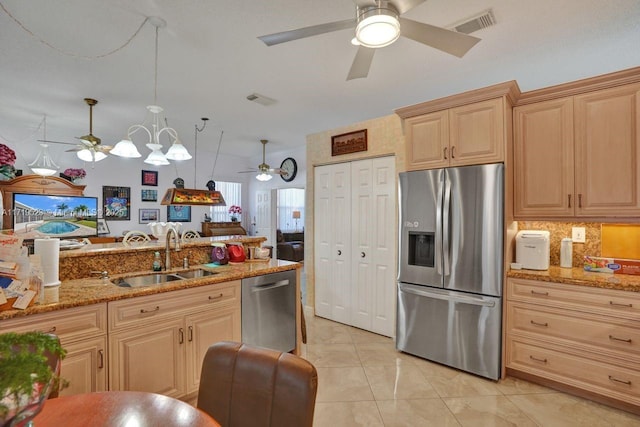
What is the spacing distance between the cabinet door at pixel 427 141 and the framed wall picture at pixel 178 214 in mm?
Result: 6239

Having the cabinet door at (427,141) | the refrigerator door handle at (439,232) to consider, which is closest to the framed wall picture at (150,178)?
the cabinet door at (427,141)

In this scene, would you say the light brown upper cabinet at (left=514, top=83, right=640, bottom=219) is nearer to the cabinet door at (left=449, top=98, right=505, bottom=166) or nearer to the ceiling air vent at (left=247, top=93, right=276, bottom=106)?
the cabinet door at (left=449, top=98, right=505, bottom=166)

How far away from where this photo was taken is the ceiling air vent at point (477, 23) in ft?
7.75

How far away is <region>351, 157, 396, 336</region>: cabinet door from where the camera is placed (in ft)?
11.6

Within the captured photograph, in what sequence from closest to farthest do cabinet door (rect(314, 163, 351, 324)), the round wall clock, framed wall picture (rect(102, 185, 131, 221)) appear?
cabinet door (rect(314, 163, 351, 324)), framed wall picture (rect(102, 185, 131, 221)), the round wall clock

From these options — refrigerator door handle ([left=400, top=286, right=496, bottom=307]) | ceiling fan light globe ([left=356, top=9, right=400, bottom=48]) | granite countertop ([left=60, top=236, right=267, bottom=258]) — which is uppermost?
ceiling fan light globe ([left=356, top=9, right=400, bottom=48])

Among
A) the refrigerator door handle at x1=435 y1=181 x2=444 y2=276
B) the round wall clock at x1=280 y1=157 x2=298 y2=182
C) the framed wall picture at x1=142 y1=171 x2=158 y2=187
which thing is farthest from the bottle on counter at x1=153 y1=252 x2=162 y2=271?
the framed wall picture at x1=142 y1=171 x2=158 y2=187

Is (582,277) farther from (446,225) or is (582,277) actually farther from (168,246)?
(168,246)

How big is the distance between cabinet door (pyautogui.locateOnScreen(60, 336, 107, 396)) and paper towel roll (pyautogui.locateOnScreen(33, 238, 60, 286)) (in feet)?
1.81

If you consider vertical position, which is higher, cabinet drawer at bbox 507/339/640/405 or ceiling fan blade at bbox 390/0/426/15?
ceiling fan blade at bbox 390/0/426/15

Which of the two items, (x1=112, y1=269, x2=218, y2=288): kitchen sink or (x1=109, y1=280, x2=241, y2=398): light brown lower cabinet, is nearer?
(x1=109, y1=280, x2=241, y2=398): light brown lower cabinet

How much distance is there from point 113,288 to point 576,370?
3314mm

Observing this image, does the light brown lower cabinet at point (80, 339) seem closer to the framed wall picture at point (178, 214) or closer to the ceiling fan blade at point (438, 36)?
the ceiling fan blade at point (438, 36)

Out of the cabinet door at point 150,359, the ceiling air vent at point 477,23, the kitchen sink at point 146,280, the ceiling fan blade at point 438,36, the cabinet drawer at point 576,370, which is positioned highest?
the ceiling air vent at point 477,23
